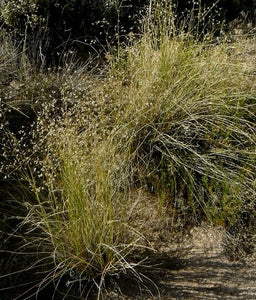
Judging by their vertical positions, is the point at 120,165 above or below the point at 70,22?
below

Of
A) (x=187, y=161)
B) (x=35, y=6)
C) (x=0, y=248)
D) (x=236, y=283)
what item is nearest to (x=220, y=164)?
(x=187, y=161)

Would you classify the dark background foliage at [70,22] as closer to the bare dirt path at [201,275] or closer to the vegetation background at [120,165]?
the vegetation background at [120,165]

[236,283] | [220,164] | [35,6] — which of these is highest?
[35,6]

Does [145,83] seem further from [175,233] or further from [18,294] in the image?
[18,294]

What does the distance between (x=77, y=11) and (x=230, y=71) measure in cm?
169

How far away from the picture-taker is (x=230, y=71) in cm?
362

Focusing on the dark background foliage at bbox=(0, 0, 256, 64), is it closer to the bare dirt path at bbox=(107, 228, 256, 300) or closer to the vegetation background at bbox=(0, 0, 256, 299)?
the vegetation background at bbox=(0, 0, 256, 299)

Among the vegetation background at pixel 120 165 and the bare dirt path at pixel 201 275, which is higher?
the vegetation background at pixel 120 165

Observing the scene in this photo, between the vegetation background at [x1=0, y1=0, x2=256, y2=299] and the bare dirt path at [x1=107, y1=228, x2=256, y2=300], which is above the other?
the vegetation background at [x1=0, y1=0, x2=256, y2=299]

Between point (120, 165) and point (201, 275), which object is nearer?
point (201, 275)

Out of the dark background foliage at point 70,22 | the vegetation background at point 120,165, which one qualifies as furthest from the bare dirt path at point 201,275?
the dark background foliage at point 70,22

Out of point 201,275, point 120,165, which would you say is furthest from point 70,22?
point 201,275

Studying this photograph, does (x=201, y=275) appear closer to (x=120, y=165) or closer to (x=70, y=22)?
(x=120, y=165)

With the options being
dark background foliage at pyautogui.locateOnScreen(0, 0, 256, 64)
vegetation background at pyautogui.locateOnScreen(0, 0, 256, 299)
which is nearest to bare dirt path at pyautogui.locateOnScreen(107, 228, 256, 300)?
vegetation background at pyautogui.locateOnScreen(0, 0, 256, 299)
